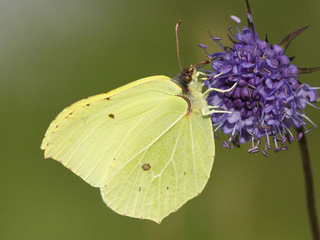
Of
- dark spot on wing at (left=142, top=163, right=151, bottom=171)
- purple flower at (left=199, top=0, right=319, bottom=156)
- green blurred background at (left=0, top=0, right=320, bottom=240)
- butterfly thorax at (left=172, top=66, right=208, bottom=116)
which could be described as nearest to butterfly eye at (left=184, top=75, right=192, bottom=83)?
butterfly thorax at (left=172, top=66, right=208, bottom=116)

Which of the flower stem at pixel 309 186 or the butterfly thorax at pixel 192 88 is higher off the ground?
the butterfly thorax at pixel 192 88

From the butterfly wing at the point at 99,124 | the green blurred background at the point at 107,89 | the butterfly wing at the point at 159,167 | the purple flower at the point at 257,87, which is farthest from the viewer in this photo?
the green blurred background at the point at 107,89

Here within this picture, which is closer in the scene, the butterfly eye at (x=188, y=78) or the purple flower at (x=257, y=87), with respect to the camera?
the purple flower at (x=257, y=87)

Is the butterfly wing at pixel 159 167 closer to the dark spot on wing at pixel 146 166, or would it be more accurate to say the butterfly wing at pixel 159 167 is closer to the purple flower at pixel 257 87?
the dark spot on wing at pixel 146 166

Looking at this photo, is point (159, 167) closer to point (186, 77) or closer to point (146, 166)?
point (146, 166)

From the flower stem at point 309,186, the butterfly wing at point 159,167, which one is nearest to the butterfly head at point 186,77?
the butterfly wing at point 159,167

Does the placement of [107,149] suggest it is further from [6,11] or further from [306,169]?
[6,11]

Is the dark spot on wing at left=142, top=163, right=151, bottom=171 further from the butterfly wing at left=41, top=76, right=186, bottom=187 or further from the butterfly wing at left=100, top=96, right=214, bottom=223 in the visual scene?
the butterfly wing at left=41, top=76, right=186, bottom=187
